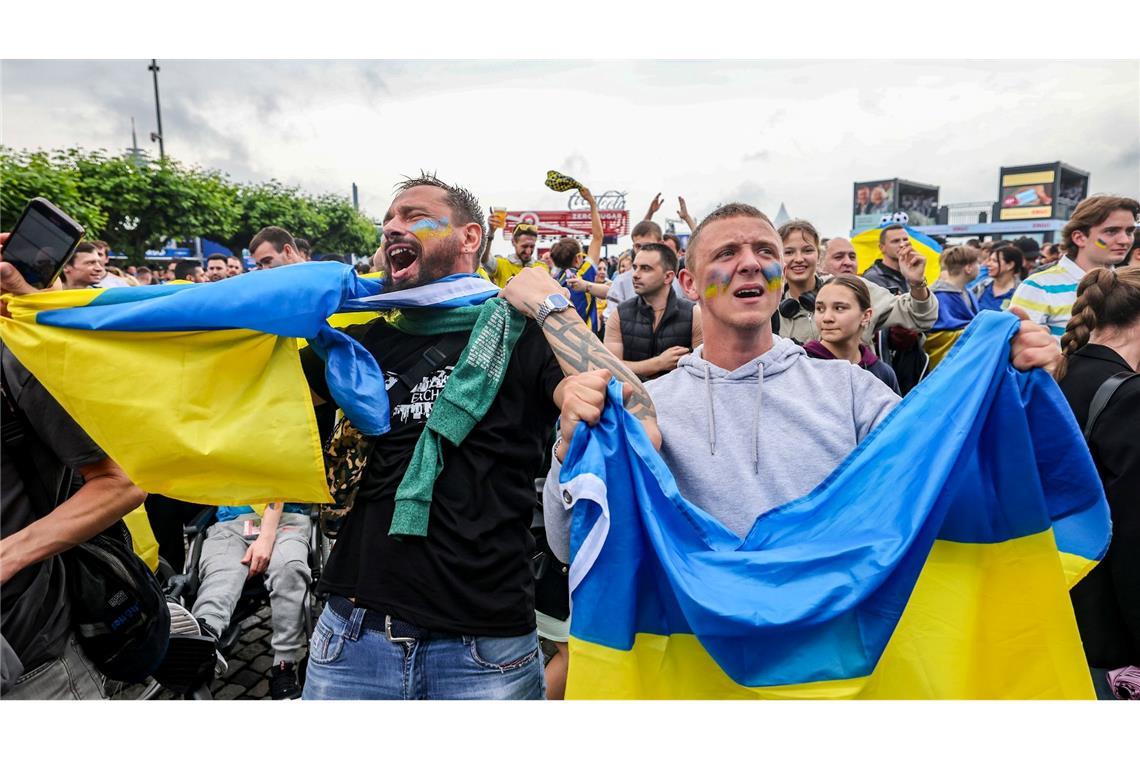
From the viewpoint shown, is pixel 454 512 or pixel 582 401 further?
pixel 454 512

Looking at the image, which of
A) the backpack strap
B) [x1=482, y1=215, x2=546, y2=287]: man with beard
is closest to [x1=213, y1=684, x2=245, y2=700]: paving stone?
the backpack strap

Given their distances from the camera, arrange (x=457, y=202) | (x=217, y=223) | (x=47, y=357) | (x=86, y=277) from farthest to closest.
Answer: (x=217, y=223) < (x=86, y=277) < (x=457, y=202) < (x=47, y=357)

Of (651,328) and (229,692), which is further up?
(651,328)

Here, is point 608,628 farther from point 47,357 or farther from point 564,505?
point 47,357

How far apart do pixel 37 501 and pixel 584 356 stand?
1513 mm

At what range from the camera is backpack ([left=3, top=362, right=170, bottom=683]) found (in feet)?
5.87

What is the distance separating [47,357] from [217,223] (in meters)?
35.4

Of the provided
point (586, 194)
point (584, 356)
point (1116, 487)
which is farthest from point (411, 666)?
point (586, 194)

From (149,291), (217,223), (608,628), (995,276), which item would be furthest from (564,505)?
(217,223)

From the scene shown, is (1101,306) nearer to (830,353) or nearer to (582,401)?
(830,353)

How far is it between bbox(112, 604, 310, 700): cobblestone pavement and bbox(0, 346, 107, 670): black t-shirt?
193 cm

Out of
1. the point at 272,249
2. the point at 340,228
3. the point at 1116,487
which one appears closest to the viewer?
the point at 1116,487

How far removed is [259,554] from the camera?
3803 millimetres

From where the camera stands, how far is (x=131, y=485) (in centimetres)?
188
